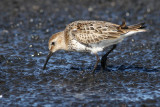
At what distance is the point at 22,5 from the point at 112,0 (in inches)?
213

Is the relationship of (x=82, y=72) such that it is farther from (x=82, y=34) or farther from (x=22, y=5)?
(x=22, y=5)

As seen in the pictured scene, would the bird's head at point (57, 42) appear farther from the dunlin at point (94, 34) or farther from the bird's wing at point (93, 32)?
the bird's wing at point (93, 32)

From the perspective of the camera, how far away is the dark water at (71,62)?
843cm

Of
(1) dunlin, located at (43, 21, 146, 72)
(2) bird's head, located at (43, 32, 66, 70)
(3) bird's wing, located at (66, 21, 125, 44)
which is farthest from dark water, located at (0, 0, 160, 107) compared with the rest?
(3) bird's wing, located at (66, 21, 125, 44)

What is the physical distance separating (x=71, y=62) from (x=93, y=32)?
6.08 feet

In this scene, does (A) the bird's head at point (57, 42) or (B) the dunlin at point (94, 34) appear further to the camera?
(A) the bird's head at point (57, 42)

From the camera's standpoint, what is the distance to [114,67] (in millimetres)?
11195

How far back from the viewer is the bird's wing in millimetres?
10164

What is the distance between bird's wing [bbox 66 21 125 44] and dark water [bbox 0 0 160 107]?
3.69 feet

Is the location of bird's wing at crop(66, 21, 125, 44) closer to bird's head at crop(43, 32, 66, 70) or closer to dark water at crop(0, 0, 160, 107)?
bird's head at crop(43, 32, 66, 70)

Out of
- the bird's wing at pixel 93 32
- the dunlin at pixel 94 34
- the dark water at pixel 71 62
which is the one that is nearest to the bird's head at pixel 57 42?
the dunlin at pixel 94 34

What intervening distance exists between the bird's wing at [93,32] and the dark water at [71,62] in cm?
112

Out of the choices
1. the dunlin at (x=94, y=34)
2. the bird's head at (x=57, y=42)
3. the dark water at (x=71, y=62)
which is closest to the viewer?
the dark water at (x=71, y=62)

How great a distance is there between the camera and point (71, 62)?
11.6 metres
